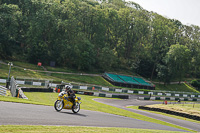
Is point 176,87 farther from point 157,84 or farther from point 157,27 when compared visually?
point 157,27

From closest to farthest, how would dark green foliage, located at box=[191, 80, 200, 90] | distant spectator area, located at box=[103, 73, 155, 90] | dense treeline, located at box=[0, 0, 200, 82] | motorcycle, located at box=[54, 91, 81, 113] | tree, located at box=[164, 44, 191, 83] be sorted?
motorcycle, located at box=[54, 91, 81, 113]
dense treeline, located at box=[0, 0, 200, 82]
distant spectator area, located at box=[103, 73, 155, 90]
tree, located at box=[164, 44, 191, 83]
dark green foliage, located at box=[191, 80, 200, 90]

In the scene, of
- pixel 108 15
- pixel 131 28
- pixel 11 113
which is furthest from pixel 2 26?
pixel 11 113

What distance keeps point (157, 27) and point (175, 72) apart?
20.0m

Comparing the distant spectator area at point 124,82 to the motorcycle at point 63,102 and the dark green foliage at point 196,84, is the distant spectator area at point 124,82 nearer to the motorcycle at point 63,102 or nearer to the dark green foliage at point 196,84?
the dark green foliage at point 196,84

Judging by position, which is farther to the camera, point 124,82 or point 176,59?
point 176,59

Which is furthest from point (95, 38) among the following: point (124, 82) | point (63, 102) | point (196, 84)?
point (63, 102)

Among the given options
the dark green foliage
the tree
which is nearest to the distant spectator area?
the tree

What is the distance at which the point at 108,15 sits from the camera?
9156 cm

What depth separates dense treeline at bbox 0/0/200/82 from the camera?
70312mm

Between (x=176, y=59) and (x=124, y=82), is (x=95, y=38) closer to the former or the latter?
(x=124, y=82)

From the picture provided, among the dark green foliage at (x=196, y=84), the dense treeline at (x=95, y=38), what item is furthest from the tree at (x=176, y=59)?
the dark green foliage at (x=196, y=84)

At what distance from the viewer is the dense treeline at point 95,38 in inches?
2768

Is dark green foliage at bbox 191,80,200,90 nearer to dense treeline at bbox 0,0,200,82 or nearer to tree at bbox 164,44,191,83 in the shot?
dense treeline at bbox 0,0,200,82

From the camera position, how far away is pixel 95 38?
8688cm
